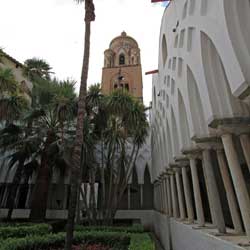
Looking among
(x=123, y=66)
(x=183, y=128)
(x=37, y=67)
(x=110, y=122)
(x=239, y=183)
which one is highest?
(x=123, y=66)

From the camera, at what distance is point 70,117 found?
12180 millimetres

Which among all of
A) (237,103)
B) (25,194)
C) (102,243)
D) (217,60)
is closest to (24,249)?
(102,243)

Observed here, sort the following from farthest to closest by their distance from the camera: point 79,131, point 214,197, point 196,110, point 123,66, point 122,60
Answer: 1. point 122,60
2. point 123,66
3. point 79,131
4. point 196,110
5. point 214,197

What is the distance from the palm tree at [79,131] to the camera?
5801mm

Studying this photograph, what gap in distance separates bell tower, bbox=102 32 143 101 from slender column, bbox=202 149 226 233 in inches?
1058

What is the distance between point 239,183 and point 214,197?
153 centimetres

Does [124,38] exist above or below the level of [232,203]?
above

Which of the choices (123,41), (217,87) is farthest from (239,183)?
(123,41)

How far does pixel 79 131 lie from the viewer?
276 inches

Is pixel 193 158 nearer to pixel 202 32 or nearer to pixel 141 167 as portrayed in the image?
pixel 202 32

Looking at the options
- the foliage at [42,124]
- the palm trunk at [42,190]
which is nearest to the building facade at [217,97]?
the foliage at [42,124]

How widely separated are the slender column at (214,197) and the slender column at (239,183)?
3.88 feet

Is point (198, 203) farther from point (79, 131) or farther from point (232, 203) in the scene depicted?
point (79, 131)

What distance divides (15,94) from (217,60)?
11.6m
